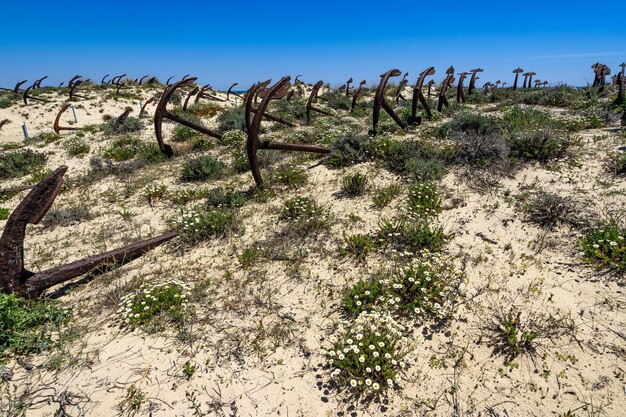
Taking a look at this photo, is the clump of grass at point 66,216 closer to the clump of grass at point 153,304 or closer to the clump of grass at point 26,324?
the clump of grass at point 26,324

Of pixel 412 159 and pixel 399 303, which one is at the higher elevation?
pixel 412 159

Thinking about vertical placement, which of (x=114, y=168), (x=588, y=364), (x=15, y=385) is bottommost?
(x=15, y=385)

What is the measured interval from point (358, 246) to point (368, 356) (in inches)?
65.5

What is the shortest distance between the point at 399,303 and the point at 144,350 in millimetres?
2444

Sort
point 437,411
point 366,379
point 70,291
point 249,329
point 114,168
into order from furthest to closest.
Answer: point 114,168 → point 70,291 → point 249,329 → point 366,379 → point 437,411

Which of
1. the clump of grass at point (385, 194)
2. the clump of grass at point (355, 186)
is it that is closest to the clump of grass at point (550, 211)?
the clump of grass at point (385, 194)

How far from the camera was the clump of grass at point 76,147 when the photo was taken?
33.1ft

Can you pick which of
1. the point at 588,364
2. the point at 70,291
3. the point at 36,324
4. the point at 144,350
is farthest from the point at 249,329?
the point at 588,364

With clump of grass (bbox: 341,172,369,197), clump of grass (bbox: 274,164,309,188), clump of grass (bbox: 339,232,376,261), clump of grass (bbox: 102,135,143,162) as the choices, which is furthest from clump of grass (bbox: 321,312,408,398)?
clump of grass (bbox: 102,135,143,162)

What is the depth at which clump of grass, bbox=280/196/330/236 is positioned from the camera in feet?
15.5

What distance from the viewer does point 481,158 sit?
5.79 m

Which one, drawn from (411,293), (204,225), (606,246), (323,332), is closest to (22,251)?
(204,225)

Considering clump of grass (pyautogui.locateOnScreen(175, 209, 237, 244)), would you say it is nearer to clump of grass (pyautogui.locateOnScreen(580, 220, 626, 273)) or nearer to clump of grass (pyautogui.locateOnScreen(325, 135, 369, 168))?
clump of grass (pyautogui.locateOnScreen(325, 135, 369, 168))

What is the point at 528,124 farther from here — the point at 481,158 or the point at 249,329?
the point at 249,329
